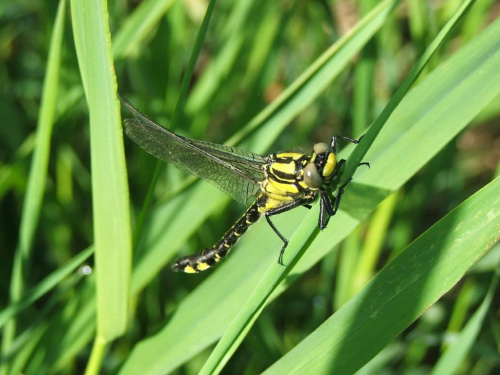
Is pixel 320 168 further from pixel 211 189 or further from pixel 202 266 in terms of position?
pixel 202 266

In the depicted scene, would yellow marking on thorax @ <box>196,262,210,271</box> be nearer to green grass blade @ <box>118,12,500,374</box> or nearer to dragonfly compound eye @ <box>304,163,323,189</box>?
green grass blade @ <box>118,12,500,374</box>

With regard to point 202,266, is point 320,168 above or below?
below

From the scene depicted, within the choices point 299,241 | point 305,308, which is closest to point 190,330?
point 299,241

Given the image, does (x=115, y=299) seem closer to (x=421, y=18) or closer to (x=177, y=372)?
(x=177, y=372)

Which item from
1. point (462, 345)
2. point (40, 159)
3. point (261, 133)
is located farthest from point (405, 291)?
point (40, 159)

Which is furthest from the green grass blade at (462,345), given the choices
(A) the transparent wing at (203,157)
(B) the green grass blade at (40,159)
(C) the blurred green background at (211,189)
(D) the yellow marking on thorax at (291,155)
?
(B) the green grass blade at (40,159)
